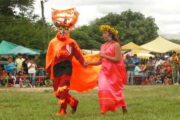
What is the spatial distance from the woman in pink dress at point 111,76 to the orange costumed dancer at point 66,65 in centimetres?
89

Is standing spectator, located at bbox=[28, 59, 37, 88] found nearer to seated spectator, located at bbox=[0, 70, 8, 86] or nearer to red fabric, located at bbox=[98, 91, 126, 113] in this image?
seated spectator, located at bbox=[0, 70, 8, 86]

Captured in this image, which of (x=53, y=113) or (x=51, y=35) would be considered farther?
(x=51, y=35)

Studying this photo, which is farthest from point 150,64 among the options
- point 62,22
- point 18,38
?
point 18,38

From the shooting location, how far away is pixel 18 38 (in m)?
40.1

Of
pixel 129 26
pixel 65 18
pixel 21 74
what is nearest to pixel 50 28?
pixel 129 26

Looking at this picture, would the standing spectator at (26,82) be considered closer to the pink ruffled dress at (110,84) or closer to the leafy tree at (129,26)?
the pink ruffled dress at (110,84)

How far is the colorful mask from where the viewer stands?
10102 millimetres

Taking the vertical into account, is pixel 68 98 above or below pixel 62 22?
below

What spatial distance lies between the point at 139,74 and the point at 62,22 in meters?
13.3

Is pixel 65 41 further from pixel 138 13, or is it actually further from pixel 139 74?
pixel 138 13

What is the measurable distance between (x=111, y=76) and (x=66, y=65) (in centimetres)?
117

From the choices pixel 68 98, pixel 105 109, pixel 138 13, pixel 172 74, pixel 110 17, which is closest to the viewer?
pixel 105 109

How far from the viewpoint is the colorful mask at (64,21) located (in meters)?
10.1

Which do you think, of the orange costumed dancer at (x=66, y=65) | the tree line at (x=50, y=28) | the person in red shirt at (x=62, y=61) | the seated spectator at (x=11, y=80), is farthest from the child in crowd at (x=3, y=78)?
the tree line at (x=50, y=28)
